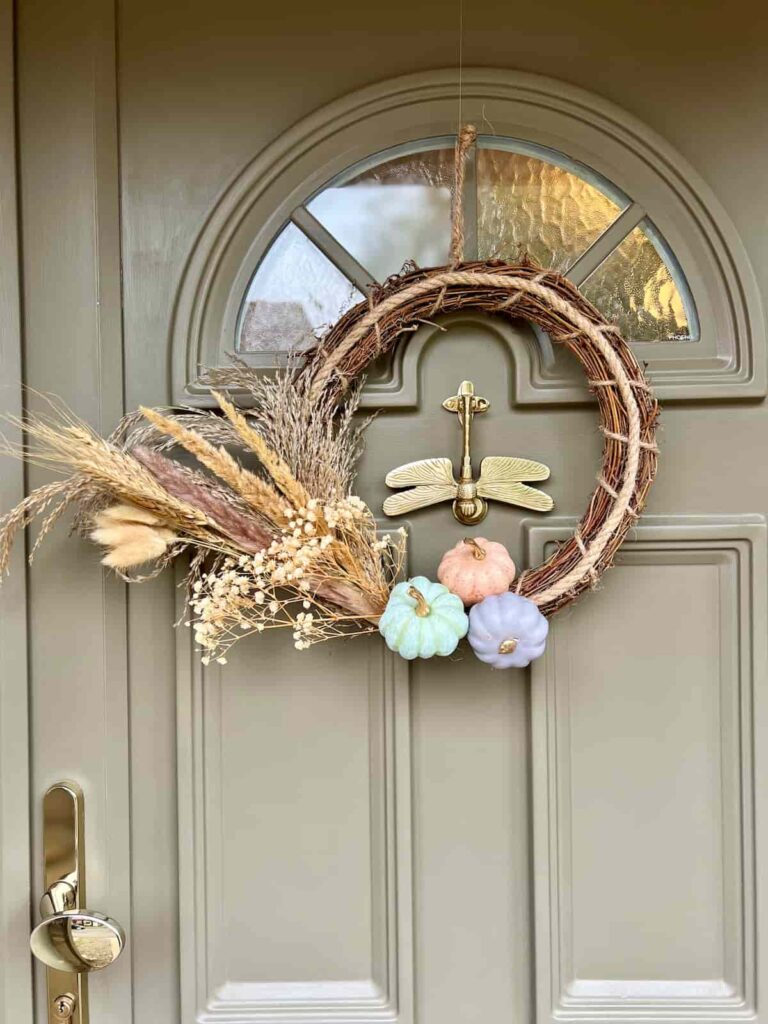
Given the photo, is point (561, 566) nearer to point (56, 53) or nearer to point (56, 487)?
point (56, 487)

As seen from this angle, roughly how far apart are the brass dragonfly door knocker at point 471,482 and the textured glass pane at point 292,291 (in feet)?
0.59

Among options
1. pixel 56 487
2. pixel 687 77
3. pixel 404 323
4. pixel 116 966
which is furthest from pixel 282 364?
pixel 116 966

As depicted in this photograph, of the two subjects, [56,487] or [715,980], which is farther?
[715,980]

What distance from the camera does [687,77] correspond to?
2.76 ft

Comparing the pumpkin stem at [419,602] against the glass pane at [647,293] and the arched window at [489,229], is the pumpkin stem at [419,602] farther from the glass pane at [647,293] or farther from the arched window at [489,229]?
the glass pane at [647,293]

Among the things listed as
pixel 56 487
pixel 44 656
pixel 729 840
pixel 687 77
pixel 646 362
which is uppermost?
pixel 687 77

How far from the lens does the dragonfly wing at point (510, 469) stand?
2.74 feet

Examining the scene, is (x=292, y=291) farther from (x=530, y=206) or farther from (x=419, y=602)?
(x=419, y=602)

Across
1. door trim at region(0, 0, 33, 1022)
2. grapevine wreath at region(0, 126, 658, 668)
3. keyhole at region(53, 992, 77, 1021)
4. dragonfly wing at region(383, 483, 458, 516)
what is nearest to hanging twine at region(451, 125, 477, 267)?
grapevine wreath at region(0, 126, 658, 668)

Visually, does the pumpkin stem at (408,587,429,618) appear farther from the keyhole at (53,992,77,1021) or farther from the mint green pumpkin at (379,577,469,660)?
the keyhole at (53,992,77,1021)

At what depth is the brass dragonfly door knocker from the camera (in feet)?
2.75

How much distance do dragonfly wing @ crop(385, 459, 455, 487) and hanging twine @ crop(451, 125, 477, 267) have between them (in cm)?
21

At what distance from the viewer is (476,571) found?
29.6 inches

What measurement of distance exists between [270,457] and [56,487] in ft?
0.72
